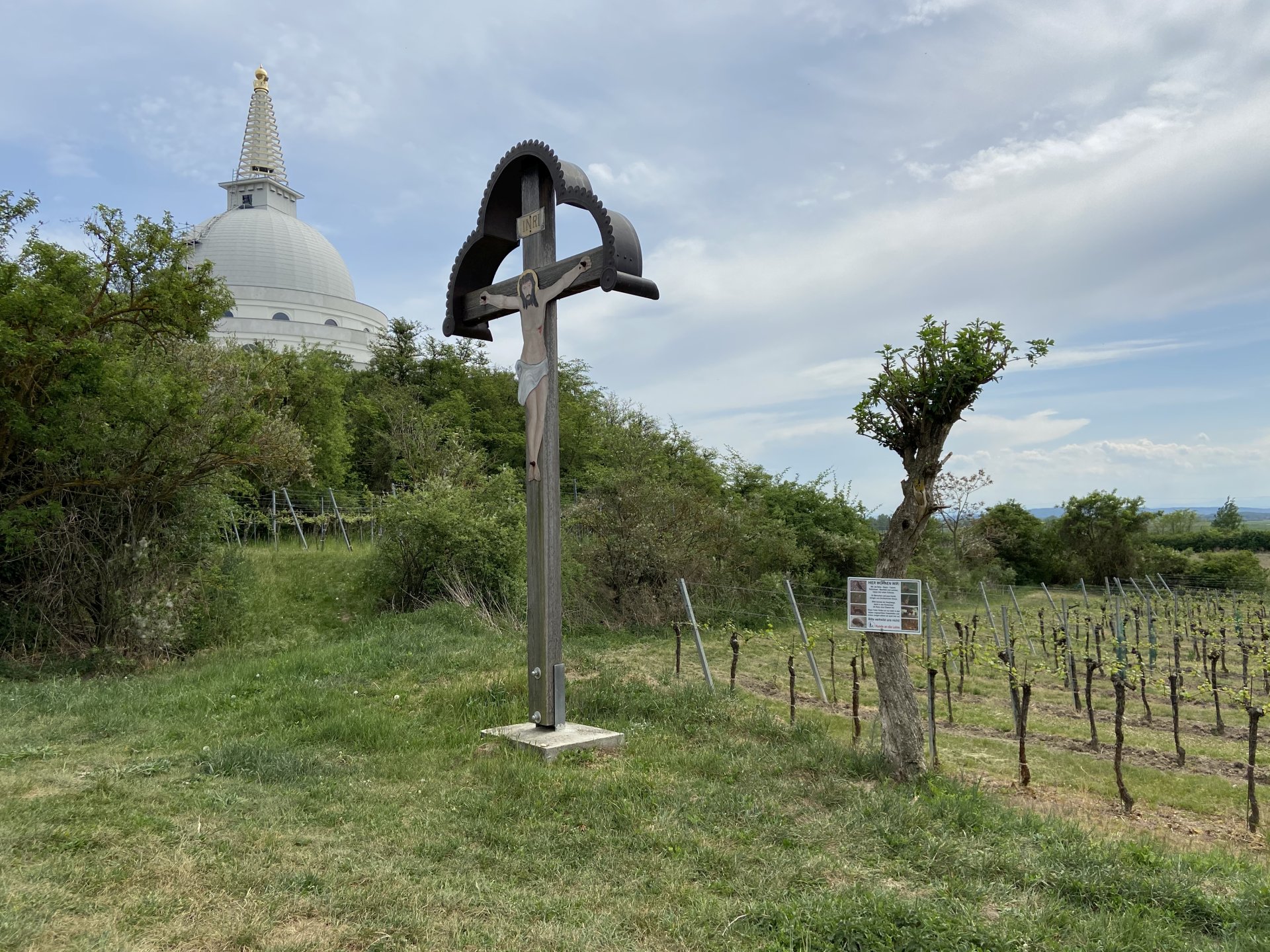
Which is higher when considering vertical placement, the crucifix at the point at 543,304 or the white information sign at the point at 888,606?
the crucifix at the point at 543,304

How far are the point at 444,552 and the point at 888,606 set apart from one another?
9.43m

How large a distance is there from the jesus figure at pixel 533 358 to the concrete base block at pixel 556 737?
1.92m

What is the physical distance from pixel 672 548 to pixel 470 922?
13.4m

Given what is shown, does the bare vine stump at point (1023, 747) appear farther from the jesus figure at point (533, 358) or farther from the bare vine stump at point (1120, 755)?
the jesus figure at point (533, 358)

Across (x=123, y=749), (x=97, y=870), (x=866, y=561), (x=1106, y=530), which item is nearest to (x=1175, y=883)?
(x=97, y=870)

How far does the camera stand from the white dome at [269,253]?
54.8 meters

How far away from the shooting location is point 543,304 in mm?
6672

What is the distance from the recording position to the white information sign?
19.9 feet

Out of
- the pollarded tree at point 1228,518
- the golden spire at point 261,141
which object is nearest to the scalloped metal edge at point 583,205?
the pollarded tree at point 1228,518

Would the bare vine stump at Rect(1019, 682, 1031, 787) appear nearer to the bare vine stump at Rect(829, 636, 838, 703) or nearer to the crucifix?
the crucifix

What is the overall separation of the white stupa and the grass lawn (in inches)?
1668

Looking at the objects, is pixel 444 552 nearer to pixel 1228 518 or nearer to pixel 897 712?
pixel 897 712

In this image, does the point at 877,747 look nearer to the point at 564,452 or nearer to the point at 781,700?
the point at 781,700

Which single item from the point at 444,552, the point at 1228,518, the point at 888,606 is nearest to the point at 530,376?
the point at 888,606
